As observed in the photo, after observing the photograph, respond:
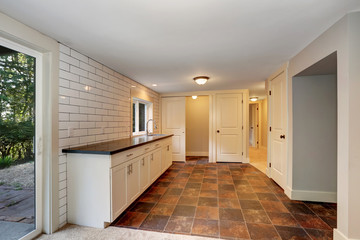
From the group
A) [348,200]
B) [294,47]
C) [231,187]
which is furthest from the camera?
[231,187]

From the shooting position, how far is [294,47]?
7.44ft

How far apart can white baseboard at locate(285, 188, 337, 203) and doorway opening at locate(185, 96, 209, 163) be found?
3.76 m

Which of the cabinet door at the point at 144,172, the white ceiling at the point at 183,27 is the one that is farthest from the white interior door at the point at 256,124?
the cabinet door at the point at 144,172

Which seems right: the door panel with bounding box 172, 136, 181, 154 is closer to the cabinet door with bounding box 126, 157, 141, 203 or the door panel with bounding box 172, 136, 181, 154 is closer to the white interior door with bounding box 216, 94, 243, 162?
the white interior door with bounding box 216, 94, 243, 162

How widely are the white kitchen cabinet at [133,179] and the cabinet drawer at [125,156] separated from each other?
78 millimetres

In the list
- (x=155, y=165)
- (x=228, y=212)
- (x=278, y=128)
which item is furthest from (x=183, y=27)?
(x=278, y=128)

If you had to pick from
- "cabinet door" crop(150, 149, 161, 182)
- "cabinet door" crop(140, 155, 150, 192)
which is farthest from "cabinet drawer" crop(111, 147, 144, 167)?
"cabinet door" crop(150, 149, 161, 182)

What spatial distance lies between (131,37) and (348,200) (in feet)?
8.96

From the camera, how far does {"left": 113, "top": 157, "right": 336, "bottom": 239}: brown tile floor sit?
1891 mm

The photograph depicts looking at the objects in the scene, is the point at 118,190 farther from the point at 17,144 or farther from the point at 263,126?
the point at 263,126

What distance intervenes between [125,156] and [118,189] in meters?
0.40

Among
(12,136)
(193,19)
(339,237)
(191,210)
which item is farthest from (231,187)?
(12,136)

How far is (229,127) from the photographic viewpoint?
513 cm

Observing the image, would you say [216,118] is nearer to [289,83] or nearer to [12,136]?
[289,83]
